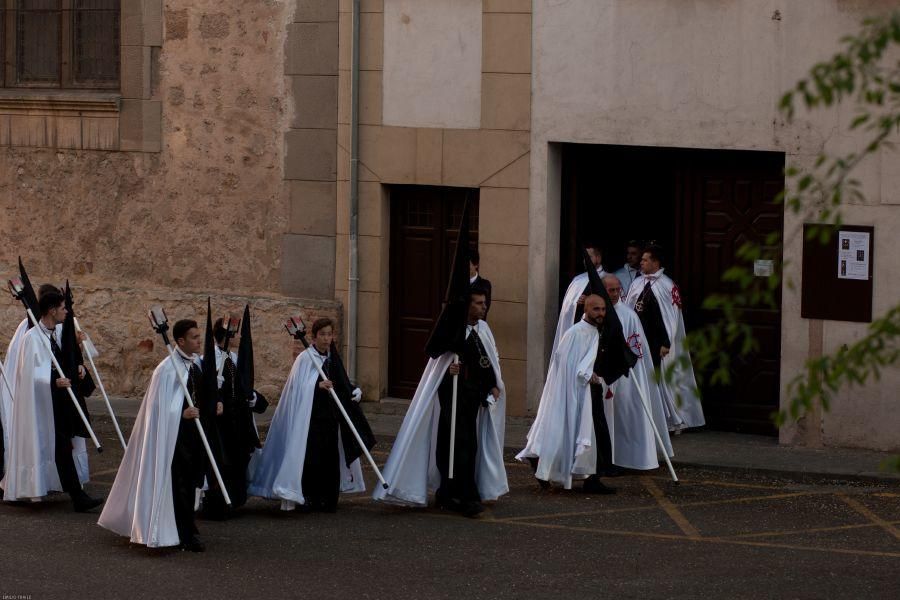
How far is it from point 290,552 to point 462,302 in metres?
2.41

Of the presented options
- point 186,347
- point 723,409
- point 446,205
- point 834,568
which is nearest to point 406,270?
point 446,205

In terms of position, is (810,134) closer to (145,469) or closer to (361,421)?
(361,421)

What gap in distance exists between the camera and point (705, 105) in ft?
50.2

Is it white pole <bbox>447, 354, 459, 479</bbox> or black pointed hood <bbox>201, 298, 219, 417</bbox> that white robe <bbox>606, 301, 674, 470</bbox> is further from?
black pointed hood <bbox>201, 298, 219, 417</bbox>

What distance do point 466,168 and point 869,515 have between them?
5.75 meters

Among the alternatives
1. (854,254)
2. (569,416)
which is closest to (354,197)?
(569,416)

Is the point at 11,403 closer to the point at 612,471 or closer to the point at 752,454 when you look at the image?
the point at 612,471

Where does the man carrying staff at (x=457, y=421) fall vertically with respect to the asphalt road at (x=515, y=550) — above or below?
above

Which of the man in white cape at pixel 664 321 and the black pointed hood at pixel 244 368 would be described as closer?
the black pointed hood at pixel 244 368

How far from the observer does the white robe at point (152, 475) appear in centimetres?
1103

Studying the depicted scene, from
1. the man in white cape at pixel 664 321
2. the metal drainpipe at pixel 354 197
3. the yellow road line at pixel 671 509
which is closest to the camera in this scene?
the yellow road line at pixel 671 509

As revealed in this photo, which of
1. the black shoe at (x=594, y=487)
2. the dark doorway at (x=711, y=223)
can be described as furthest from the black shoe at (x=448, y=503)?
the dark doorway at (x=711, y=223)

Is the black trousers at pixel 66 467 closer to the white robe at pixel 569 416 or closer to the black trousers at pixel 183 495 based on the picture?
the black trousers at pixel 183 495

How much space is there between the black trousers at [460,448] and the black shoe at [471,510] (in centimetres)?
4
